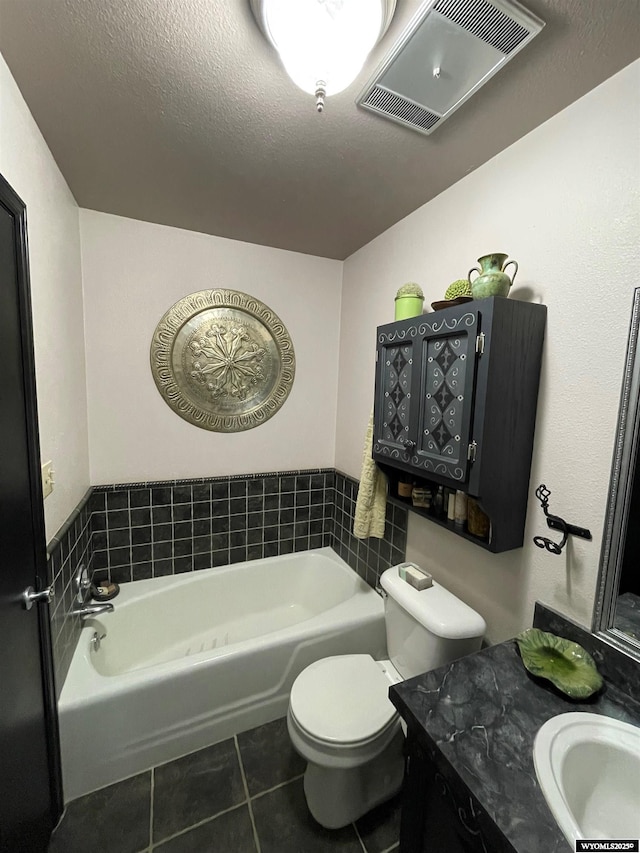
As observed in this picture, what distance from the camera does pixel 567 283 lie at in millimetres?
1050

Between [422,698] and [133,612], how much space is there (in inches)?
65.0

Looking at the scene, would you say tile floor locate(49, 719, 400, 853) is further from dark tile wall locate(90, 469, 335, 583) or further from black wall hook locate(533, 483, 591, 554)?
black wall hook locate(533, 483, 591, 554)

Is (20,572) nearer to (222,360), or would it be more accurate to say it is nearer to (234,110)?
(222,360)

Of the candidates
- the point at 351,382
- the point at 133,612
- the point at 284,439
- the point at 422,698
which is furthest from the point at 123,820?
the point at 351,382

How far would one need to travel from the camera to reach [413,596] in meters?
1.33

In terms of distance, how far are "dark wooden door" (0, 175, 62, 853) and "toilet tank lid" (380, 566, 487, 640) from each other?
124 centimetres

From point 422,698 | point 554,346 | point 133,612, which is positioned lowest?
point 133,612

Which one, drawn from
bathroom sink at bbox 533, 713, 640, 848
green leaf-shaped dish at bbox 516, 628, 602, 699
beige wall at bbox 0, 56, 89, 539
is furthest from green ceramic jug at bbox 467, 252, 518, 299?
beige wall at bbox 0, 56, 89, 539

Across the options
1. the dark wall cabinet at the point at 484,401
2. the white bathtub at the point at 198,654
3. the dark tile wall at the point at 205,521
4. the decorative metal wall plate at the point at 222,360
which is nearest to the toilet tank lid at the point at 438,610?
the dark wall cabinet at the point at 484,401

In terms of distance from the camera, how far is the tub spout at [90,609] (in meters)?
1.57

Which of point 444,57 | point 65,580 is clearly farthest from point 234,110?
point 65,580

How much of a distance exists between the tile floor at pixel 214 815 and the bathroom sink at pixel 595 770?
A: 33.4 inches

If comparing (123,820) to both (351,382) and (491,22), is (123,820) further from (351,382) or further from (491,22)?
(491,22)

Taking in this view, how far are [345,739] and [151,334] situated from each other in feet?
6.77
